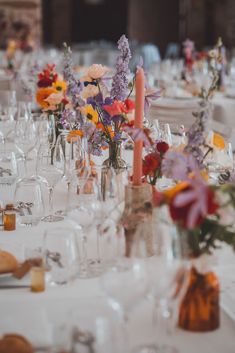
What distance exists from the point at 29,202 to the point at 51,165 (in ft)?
0.92

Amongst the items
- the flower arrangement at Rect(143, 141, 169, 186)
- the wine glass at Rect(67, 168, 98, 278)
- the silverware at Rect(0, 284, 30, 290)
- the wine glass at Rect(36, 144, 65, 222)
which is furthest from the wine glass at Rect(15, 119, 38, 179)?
the silverware at Rect(0, 284, 30, 290)

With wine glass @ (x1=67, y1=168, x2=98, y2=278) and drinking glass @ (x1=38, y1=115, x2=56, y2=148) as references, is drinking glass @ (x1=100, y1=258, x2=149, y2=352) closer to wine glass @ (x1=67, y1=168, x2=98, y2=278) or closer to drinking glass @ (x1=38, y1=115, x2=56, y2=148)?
wine glass @ (x1=67, y1=168, x2=98, y2=278)

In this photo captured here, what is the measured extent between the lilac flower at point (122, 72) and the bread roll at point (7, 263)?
74 centimetres

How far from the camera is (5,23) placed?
1154 cm

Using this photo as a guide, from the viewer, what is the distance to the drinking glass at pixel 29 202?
214cm

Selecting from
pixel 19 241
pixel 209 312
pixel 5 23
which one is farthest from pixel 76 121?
pixel 5 23

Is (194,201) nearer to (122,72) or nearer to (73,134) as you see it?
(122,72)

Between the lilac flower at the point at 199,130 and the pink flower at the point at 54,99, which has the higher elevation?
the lilac flower at the point at 199,130

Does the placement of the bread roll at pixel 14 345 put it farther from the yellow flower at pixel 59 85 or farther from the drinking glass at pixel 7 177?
the yellow flower at pixel 59 85

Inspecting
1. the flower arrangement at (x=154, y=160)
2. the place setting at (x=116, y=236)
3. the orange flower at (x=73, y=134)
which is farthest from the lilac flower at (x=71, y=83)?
the flower arrangement at (x=154, y=160)

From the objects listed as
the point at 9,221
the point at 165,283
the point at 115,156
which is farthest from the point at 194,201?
the point at 115,156

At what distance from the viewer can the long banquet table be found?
1.35 metres

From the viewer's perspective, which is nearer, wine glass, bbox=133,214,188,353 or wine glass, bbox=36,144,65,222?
wine glass, bbox=133,214,188,353

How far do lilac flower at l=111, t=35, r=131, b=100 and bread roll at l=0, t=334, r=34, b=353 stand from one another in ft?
3.67
